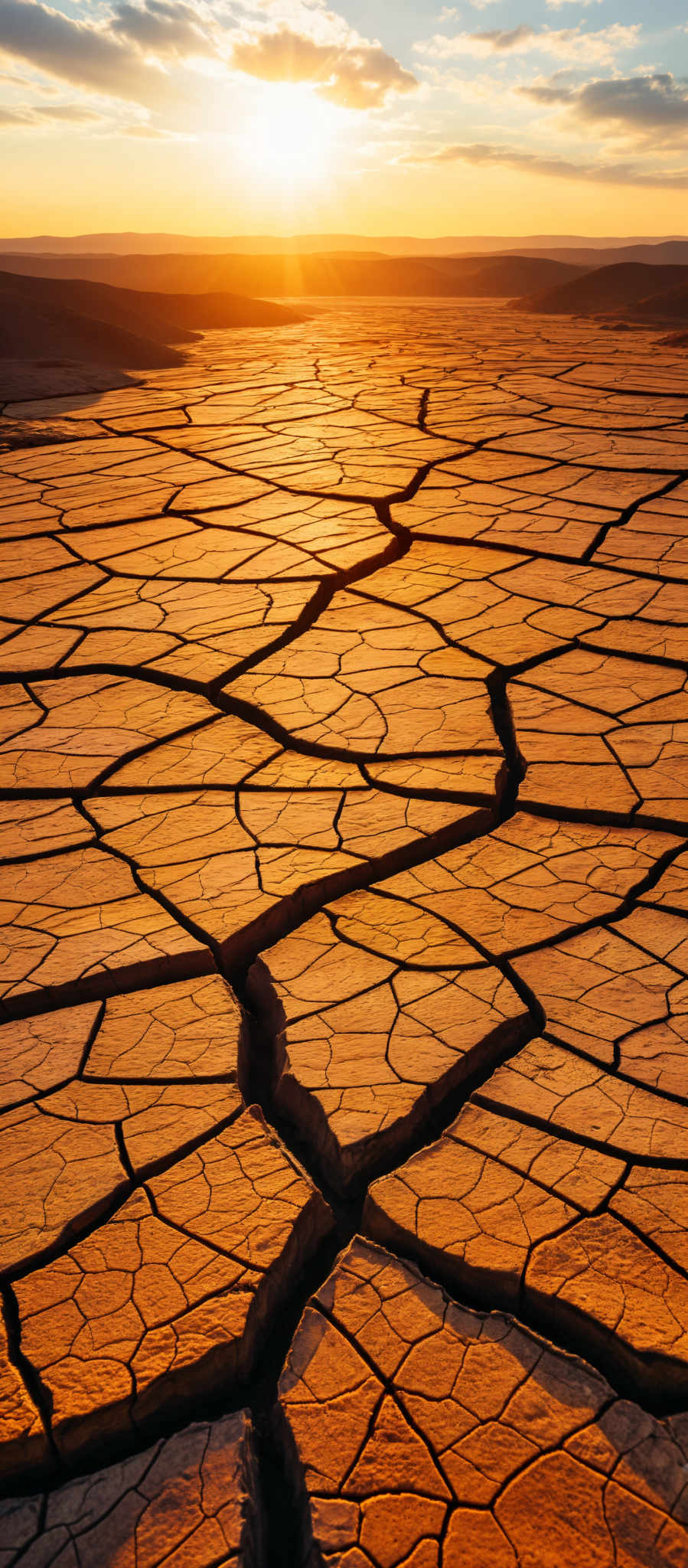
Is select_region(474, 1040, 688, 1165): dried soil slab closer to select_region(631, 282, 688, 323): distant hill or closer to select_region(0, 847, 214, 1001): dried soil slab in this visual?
select_region(0, 847, 214, 1001): dried soil slab

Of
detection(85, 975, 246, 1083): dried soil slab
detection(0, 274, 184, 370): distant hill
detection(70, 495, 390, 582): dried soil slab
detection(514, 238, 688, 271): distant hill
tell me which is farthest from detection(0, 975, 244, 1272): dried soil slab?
detection(514, 238, 688, 271): distant hill

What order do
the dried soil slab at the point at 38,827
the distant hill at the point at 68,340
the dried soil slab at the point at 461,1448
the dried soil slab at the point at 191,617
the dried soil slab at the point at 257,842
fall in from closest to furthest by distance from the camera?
the dried soil slab at the point at 461,1448 < the dried soil slab at the point at 257,842 < the dried soil slab at the point at 38,827 < the dried soil slab at the point at 191,617 < the distant hill at the point at 68,340

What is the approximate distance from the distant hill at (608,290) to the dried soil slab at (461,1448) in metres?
14.1

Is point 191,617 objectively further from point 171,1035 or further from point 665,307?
point 665,307

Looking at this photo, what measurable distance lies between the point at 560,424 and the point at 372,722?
2.93m

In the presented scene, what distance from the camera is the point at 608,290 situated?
1464 cm

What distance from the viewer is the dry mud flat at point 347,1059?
2.86 feet

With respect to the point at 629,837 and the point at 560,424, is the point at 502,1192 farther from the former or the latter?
the point at 560,424

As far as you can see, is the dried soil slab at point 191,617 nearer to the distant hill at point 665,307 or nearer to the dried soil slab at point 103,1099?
the dried soil slab at point 103,1099

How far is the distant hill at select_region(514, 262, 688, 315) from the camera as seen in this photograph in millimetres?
13745

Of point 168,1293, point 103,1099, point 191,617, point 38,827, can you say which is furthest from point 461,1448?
point 191,617

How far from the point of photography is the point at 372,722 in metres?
2.10

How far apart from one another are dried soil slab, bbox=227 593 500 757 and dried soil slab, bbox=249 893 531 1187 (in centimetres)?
64

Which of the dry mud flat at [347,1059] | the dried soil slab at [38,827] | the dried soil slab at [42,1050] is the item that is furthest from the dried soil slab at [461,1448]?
the dried soil slab at [38,827]
